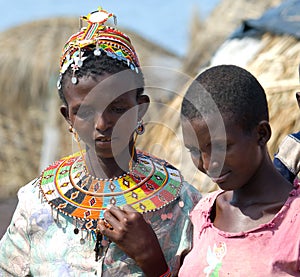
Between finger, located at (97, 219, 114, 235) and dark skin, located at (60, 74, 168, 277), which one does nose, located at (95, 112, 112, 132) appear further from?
finger, located at (97, 219, 114, 235)

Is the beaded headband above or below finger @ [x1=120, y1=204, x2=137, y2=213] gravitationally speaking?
above

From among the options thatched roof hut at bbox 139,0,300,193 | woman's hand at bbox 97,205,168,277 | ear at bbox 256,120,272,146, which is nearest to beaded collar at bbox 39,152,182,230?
woman's hand at bbox 97,205,168,277

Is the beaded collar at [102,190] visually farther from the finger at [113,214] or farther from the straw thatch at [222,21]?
the straw thatch at [222,21]

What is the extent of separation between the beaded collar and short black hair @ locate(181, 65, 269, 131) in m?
0.45

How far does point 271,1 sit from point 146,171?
6369 mm

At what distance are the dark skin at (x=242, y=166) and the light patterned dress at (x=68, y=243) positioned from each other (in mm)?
293

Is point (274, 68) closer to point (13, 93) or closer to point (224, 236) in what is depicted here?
point (224, 236)

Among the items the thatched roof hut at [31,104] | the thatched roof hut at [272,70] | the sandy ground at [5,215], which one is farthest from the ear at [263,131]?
the thatched roof hut at [31,104]

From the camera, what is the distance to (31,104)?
9203 mm

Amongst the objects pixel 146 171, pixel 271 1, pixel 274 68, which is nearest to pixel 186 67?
pixel 271 1

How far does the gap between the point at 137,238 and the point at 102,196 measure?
0.80 ft

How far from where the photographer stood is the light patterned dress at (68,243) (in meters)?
2.34

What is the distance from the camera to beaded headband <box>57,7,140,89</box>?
2367 mm

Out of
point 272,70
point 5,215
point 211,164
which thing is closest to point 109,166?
point 211,164
